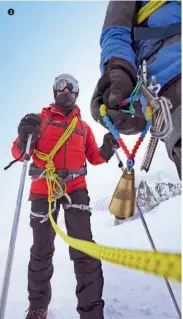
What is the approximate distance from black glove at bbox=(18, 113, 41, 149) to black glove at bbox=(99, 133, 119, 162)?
75 cm

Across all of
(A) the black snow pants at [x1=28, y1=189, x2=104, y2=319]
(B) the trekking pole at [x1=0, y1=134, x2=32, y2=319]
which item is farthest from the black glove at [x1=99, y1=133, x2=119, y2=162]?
(B) the trekking pole at [x1=0, y1=134, x2=32, y2=319]

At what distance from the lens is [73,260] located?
2.83 m

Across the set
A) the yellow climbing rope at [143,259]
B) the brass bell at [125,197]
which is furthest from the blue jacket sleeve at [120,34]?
the yellow climbing rope at [143,259]

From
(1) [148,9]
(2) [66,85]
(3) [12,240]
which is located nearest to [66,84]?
(2) [66,85]

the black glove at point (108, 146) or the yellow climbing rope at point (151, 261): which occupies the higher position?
the black glove at point (108, 146)

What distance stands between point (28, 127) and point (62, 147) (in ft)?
1.32

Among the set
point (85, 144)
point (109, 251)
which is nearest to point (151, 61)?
point (109, 251)

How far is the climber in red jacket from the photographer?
2.70 m

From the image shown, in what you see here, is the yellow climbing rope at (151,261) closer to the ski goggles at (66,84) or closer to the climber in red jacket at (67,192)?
the climber in red jacket at (67,192)

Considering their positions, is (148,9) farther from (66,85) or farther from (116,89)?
(66,85)

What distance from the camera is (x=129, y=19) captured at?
59.1 inches

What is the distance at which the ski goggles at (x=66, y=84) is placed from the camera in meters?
3.56

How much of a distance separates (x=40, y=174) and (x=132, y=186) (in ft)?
6.04

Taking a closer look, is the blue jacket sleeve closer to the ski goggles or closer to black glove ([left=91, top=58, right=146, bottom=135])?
black glove ([left=91, top=58, right=146, bottom=135])
